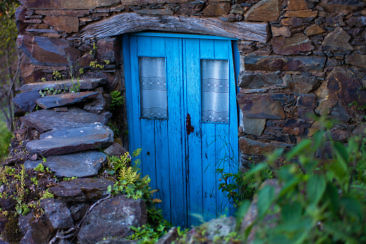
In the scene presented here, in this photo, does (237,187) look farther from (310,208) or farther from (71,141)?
(310,208)

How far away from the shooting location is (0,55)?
22.0 feet

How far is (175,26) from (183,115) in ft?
3.32

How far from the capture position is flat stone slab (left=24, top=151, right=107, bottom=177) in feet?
11.5

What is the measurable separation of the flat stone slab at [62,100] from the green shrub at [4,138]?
1.14 metres

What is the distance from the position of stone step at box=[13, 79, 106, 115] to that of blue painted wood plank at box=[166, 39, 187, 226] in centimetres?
79

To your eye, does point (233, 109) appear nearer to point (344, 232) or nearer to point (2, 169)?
point (2, 169)

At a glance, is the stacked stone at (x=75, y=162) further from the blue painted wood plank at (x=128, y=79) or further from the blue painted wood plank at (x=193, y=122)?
the blue painted wood plank at (x=193, y=122)

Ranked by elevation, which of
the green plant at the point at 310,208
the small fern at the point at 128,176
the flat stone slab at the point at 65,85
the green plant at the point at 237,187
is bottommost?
the green plant at the point at 237,187

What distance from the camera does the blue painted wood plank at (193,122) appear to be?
181 inches

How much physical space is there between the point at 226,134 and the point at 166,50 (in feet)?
3.77

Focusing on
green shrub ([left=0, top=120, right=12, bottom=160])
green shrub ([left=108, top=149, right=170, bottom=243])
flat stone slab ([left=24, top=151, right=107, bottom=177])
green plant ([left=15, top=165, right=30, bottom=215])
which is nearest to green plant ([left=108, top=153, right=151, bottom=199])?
green shrub ([left=108, top=149, right=170, bottom=243])

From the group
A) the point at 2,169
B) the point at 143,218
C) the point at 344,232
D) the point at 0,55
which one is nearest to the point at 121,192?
the point at 143,218

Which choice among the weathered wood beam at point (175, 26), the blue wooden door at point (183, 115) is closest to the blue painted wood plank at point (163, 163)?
the blue wooden door at point (183, 115)

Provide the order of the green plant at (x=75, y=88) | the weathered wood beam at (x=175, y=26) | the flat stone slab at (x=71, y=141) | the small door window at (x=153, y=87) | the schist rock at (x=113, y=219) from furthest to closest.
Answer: the small door window at (x=153, y=87) < the green plant at (x=75, y=88) < the weathered wood beam at (x=175, y=26) < the flat stone slab at (x=71, y=141) < the schist rock at (x=113, y=219)
